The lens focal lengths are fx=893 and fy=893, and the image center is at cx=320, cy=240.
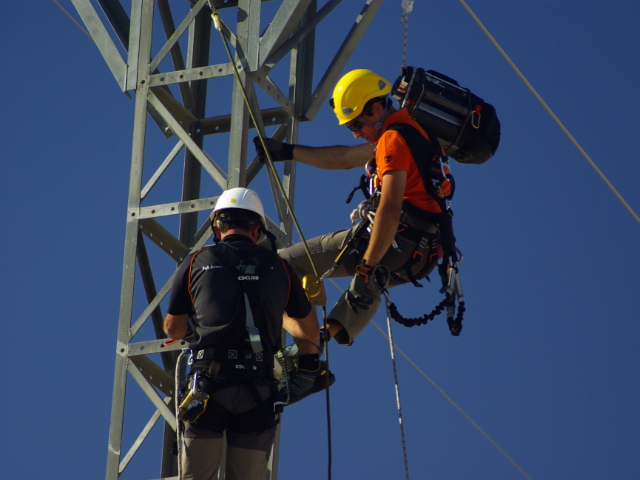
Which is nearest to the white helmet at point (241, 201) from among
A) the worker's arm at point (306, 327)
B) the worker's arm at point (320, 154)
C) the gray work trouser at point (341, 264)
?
the worker's arm at point (306, 327)

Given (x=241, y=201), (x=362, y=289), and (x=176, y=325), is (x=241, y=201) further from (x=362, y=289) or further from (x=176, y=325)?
(x=362, y=289)

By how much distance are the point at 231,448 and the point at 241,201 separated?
4.55 ft

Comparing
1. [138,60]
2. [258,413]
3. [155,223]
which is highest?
[138,60]

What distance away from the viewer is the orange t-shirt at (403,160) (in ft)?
18.3

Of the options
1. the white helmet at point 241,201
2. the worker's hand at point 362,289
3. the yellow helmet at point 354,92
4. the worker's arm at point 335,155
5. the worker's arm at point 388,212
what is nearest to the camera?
the white helmet at point 241,201

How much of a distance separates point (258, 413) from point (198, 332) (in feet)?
1.75

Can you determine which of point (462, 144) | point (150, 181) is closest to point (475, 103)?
point (462, 144)

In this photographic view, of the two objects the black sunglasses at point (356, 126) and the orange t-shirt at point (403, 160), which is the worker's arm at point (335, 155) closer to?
the black sunglasses at point (356, 126)

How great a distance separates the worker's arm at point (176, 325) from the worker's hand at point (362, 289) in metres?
1.27

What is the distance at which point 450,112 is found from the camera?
614 centimetres

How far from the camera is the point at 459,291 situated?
585cm

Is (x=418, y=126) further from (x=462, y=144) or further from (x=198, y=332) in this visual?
(x=198, y=332)

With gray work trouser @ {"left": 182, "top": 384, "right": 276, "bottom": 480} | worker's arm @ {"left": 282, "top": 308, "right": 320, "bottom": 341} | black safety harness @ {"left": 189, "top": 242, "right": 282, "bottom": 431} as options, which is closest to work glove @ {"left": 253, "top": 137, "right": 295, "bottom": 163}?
worker's arm @ {"left": 282, "top": 308, "right": 320, "bottom": 341}

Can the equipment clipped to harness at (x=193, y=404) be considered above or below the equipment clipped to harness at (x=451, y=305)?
below
